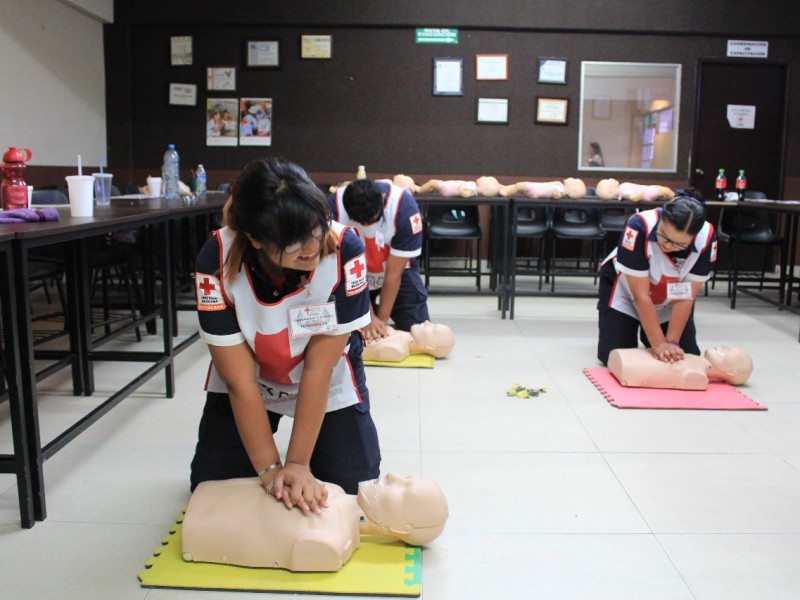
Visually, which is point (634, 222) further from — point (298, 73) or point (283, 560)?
point (298, 73)

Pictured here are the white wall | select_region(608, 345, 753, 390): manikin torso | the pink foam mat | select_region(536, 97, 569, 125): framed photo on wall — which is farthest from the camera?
select_region(536, 97, 569, 125): framed photo on wall

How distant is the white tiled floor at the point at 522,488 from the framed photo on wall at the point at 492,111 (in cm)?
361

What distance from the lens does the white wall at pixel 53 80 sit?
5016 mm

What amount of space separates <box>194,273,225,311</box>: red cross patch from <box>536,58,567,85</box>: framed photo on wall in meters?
5.45

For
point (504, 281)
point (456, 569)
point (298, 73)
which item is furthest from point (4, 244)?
point (298, 73)

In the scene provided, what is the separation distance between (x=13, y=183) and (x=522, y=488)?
5.95 feet

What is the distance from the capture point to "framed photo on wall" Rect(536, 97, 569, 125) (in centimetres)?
650

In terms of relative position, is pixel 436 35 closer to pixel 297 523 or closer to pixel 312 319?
pixel 312 319

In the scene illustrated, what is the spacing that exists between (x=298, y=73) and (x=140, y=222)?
14.2 feet

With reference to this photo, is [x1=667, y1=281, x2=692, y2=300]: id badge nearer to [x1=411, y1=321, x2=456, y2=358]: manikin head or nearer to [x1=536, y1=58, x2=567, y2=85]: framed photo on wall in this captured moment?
[x1=411, y1=321, x2=456, y2=358]: manikin head

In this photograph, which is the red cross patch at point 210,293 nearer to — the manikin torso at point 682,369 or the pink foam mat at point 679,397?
the pink foam mat at point 679,397

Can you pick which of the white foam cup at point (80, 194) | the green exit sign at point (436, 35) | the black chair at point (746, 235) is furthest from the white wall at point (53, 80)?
the black chair at point (746, 235)

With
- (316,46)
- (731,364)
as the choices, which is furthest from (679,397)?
(316,46)

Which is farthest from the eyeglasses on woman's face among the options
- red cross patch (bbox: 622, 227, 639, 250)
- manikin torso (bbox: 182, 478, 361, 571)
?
manikin torso (bbox: 182, 478, 361, 571)
